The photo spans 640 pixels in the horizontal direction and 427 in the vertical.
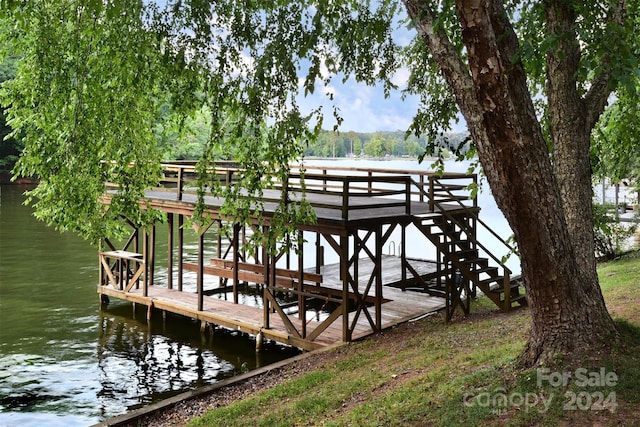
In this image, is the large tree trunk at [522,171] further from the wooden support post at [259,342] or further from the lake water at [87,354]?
the wooden support post at [259,342]

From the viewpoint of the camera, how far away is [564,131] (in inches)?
321

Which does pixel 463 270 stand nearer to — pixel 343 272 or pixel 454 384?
pixel 343 272

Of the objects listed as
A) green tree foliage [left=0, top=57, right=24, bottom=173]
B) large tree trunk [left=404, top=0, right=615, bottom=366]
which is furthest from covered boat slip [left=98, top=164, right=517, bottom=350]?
green tree foliage [left=0, top=57, right=24, bottom=173]

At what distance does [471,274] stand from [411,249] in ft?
74.5

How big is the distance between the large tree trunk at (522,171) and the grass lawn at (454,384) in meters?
0.43

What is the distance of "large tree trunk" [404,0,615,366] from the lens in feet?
20.0

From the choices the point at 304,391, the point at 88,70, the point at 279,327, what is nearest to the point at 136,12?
the point at 88,70

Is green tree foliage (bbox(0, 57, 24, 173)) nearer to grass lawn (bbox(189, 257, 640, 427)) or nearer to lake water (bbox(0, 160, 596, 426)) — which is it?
lake water (bbox(0, 160, 596, 426))

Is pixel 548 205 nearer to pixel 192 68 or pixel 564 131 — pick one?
pixel 564 131

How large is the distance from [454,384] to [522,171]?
2.93 metres

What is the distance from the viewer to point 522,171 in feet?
20.6

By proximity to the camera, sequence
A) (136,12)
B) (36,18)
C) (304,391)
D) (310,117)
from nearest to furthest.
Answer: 1. (310,117)
2. (136,12)
3. (36,18)
4. (304,391)

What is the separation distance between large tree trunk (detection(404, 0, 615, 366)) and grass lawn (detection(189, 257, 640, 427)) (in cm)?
43

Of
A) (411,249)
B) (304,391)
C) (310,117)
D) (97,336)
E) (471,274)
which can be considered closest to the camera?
(310,117)
